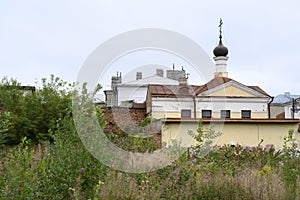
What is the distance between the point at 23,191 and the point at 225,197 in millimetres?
2982

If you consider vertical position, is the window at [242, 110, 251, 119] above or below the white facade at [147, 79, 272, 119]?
below

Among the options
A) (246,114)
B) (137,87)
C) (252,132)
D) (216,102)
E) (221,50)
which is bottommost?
(252,132)

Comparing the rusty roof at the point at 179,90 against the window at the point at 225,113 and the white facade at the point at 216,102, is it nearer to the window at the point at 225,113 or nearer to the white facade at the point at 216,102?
the white facade at the point at 216,102

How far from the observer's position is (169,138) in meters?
12.5

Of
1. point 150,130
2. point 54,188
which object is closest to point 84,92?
point 54,188

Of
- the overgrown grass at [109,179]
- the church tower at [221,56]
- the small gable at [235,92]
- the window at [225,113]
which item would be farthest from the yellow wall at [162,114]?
the church tower at [221,56]

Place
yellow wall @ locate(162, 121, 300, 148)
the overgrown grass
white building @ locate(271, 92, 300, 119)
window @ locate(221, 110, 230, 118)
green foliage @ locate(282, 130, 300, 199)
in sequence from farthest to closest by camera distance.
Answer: white building @ locate(271, 92, 300, 119)
window @ locate(221, 110, 230, 118)
yellow wall @ locate(162, 121, 300, 148)
green foliage @ locate(282, 130, 300, 199)
the overgrown grass

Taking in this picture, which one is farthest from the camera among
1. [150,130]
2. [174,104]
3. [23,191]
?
[174,104]

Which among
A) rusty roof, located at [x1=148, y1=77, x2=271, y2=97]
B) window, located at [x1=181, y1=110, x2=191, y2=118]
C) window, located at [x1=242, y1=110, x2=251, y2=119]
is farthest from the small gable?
window, located at [x1=181, y1=110, x2=191, y2=118]

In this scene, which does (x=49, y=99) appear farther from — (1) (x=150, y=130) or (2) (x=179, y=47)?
(2) (x=179, y=47)

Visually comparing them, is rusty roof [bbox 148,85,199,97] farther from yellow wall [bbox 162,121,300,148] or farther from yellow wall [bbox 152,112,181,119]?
yellow wall [bbox 162,121,300,148]

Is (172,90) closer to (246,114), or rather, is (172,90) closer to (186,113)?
(186,113)

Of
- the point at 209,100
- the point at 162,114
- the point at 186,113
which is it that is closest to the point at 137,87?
the point at 209,100

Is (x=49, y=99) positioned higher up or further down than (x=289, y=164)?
higher up
